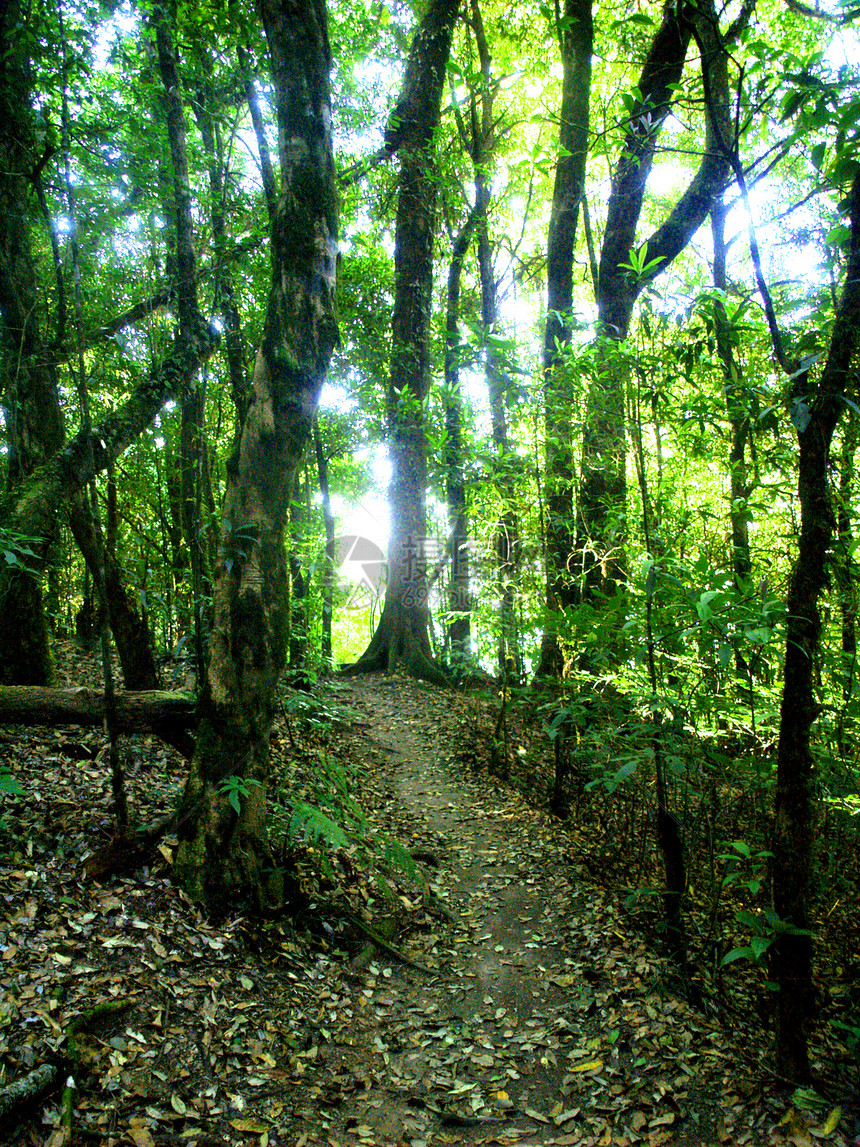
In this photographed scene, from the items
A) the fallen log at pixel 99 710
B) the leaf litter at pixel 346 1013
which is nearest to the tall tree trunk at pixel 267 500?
the leaf litter at pixel 346 1013

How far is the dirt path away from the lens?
2639 mm

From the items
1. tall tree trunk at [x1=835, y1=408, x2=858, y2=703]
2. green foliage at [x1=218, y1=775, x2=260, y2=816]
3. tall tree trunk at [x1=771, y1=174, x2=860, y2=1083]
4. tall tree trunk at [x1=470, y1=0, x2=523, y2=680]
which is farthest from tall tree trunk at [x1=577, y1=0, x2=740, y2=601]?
green foliage at [x1=218, y1=775, x2=260, y2=816]

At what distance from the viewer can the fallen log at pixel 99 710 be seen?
3643 mm

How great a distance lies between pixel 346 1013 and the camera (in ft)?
10.7

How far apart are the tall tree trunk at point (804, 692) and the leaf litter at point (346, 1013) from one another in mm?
484

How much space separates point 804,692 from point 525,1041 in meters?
2.32

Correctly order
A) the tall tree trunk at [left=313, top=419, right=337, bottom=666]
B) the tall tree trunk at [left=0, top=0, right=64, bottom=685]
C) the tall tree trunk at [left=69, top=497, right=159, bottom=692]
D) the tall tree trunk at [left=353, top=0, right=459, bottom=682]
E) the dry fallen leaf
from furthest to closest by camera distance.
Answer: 1. the tall tree trunk at [left=313, top=419, right=337, bottom=666]
2. the tall tree trunk at [left=353, top=0, right=459, bottom=682]
3. the tall tree trunk at [left=69, top=497, right=159, bottom=692]
4. the tall tree trunk at [left=0, top=0, right=64, bottom=685]
5. the dry fallen leaf

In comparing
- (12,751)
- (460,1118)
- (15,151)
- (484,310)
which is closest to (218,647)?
(12,751)

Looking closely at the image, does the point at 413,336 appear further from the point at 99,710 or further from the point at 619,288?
the point at 99,710

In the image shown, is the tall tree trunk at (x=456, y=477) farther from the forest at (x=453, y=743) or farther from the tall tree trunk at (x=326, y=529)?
the tall tree trunk at (x=326, y=529)

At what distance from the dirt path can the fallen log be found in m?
1.89

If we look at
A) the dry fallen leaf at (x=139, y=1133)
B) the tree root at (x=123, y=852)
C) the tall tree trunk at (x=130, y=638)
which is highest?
the tall tree trunk at (x=130, y=638)

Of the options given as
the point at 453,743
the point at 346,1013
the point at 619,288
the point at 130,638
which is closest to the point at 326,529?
the point at 453,743

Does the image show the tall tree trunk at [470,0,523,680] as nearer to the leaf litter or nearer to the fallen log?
the leaf litter
